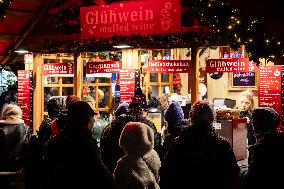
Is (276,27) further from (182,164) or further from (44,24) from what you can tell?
(44,24)

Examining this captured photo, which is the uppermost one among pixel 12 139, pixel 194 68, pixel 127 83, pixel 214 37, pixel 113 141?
pixel 214 37

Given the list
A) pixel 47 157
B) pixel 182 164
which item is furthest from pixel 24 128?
pixel 182 164

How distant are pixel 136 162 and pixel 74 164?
24.8 inches

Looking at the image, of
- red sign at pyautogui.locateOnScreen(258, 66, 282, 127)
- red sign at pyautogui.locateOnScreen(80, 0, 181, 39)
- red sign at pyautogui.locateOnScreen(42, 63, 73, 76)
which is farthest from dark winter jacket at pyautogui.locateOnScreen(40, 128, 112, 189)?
red sign at pyautogui.locateOnScreen(42, 63, 73, 76)

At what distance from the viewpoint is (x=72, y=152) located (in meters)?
4.25

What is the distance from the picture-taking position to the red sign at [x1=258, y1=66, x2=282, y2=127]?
9.72 m

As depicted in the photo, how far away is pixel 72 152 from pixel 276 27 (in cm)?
540

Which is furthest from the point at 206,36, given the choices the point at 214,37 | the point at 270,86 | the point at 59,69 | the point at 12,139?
the point at 12,139

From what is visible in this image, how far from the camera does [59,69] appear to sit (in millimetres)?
12180

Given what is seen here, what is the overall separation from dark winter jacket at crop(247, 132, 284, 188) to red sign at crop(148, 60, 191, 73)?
20.1 ft

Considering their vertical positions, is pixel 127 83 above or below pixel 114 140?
above

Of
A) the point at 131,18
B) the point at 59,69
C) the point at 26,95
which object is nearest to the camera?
the point at 131,18

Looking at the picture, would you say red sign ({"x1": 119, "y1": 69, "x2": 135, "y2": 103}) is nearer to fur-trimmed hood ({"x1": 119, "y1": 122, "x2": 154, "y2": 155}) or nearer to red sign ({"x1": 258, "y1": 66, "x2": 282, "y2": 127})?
red sign ({"x1": 258, "y1": 66, "x2": 282, "y2": 127})

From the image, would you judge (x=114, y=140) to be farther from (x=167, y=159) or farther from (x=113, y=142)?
(x=167, y=159)
